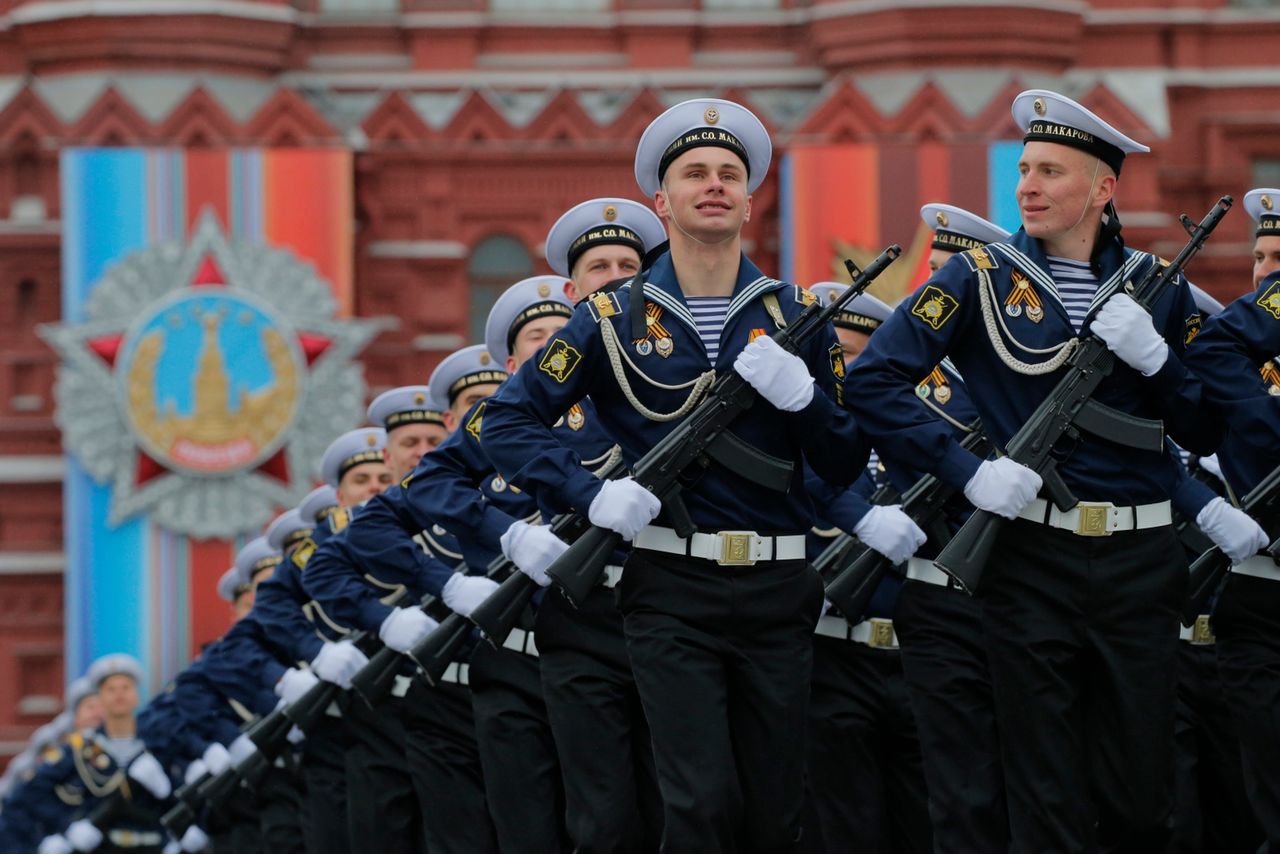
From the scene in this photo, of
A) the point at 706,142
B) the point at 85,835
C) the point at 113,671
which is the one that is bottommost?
the point at 85,835

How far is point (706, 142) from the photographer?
7.03 m

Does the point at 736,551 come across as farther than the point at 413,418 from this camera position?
No

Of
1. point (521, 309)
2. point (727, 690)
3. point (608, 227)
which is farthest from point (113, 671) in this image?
point (727, 690)

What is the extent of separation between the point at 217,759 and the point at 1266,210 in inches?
334

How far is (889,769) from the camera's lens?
865cm

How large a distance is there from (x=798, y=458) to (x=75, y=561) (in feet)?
56.6

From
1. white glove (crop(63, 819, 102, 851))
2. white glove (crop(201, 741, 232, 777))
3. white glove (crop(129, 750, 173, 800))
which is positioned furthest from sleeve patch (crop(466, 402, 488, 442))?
white glove (crop(63, 819, 102, 851))

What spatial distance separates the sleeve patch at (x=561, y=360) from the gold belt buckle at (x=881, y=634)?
196 centimetres

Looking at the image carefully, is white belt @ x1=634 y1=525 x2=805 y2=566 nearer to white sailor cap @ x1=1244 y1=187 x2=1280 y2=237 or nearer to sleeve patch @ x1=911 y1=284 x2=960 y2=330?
sleeve patch @ x1=911 y1=284 x2=960 y2=330

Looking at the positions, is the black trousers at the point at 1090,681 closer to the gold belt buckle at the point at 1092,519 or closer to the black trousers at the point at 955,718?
the gold belt buckle at the point at 1092,519

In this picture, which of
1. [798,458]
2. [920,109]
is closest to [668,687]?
[798,458]

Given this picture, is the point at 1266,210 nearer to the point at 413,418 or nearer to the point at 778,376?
the point at 778,376

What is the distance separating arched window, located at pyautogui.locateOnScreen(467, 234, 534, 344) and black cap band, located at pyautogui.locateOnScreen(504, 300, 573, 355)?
576 inches

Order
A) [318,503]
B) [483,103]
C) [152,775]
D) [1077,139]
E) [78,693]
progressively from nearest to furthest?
[1077,139], [318,503], [152,775], [78,693], [483,103]
